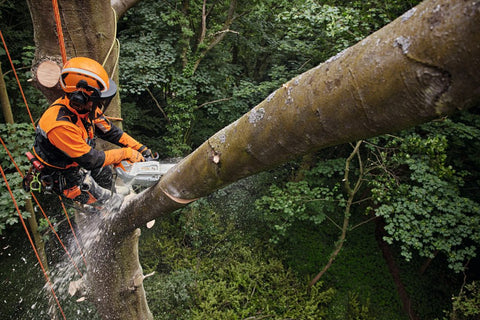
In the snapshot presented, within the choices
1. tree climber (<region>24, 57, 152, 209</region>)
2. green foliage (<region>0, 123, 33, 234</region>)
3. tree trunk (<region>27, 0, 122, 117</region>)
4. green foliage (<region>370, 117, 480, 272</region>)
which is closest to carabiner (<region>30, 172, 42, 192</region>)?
tree climber (<region>24, 57, 152, 209</region>)

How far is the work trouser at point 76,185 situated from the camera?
2.43m

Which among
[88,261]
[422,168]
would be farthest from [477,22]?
[422,168]

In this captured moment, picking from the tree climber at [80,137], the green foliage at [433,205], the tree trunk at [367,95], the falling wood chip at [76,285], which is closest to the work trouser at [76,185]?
the tree climber at [80,137]

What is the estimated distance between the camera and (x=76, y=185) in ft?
8.18

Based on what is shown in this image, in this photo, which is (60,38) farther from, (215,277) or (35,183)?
(215,277)

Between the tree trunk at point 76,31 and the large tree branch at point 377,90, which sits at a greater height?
the large tree branch at point 377,90

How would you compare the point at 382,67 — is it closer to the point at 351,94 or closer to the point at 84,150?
the point at 351,94

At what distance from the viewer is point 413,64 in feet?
1.75

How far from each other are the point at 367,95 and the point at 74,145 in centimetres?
210

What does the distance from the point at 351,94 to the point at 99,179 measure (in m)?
2.76

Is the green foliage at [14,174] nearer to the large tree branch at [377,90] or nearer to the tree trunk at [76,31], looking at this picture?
the tree trunk at [76,31]

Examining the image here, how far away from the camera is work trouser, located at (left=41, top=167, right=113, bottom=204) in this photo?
7.96 feet

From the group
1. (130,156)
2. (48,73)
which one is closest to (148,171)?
(130,156)

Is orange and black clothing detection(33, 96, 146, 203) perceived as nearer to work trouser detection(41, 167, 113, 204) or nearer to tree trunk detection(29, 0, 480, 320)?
work trouser detection(41, 167, 113, 204)
